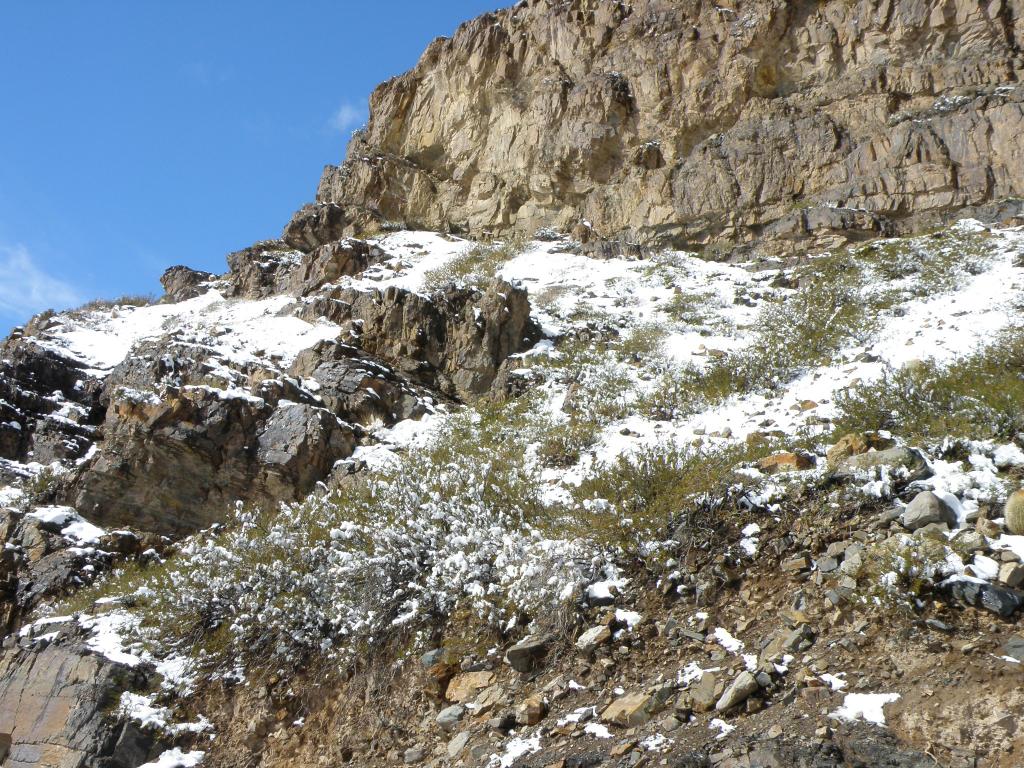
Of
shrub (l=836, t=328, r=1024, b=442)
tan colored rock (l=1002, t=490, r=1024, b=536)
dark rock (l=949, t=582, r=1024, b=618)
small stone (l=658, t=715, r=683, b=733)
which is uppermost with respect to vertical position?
shrub (l=836, t=328, r=1024, b=442)

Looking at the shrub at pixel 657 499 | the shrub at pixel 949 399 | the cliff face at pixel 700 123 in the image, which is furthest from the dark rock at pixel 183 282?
the shrub at pixel 949 399

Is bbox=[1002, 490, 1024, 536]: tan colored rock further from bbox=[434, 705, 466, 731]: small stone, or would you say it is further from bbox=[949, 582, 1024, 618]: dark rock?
bbox=[434, 705, 466, 731]: small stone

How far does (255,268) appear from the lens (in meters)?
24.7

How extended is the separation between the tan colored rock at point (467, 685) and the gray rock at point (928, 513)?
4122mm

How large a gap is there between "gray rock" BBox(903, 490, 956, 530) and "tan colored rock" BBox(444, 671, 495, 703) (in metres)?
4.12

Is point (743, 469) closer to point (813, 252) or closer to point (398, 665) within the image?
point (398, 665)

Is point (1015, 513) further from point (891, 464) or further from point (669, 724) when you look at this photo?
point (669, 724)

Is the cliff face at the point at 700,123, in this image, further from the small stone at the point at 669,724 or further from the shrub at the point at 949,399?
the small stone at the point at 669,724

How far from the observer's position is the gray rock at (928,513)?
592 cm

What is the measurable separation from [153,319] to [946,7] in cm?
2765

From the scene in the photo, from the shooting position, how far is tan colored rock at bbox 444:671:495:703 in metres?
6.67

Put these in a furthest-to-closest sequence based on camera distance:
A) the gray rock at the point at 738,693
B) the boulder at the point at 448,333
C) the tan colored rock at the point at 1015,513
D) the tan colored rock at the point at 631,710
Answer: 1. the boulder at the point at 448,333
2. the tan colored rock at the point at 1015,513
3. the tan colored rock at the point at 631,710
4. the gray rock at the point at 738,693

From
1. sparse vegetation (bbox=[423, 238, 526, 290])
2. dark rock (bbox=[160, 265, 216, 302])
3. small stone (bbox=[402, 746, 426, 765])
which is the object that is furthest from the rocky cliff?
dark rock (bbox=[160, 265, 216, 302])

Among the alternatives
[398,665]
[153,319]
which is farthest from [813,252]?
[153,319]
